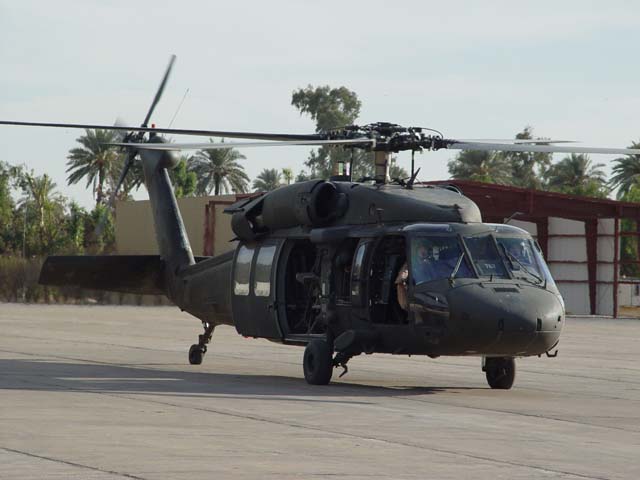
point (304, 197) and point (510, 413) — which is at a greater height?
point (304, 197)

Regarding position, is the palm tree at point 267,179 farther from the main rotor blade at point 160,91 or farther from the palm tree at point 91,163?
the main rotor blade at point 160,91

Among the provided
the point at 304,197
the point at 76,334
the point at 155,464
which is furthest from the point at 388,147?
the point at 76,334

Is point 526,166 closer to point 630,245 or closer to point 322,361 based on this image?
point 630,245

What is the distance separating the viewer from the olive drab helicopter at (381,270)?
15445 millimetres

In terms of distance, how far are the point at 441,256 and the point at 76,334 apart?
55.7 feet

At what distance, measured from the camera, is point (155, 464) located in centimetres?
903

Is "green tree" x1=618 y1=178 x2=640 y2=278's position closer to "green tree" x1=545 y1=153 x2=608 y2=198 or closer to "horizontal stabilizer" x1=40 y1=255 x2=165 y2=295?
"green tree" x1=545 y1=153 x2=608 y2=198

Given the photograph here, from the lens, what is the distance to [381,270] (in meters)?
16.8

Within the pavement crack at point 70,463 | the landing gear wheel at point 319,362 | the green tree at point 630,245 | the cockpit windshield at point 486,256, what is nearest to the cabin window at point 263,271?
the landing gear wheel at point 319,362

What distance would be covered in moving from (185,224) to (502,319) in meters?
50.0

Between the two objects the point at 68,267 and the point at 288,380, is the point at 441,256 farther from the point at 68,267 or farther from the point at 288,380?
the point at 68,267

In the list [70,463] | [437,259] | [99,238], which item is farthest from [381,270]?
[99,238]

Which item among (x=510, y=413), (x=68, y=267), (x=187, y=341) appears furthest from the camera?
(x=187, y=341)

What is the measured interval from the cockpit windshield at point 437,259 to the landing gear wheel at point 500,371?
6.97 feet
